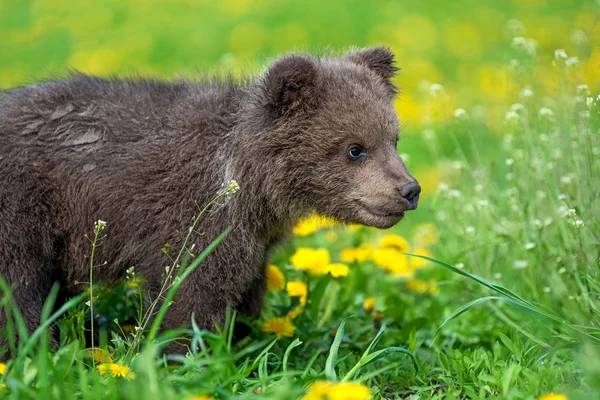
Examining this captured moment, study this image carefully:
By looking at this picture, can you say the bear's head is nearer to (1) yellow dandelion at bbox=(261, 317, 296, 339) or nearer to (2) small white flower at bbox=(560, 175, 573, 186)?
(1) yellow dandelion at bbox=(261, 317, 296, 339)

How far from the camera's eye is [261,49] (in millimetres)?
13812

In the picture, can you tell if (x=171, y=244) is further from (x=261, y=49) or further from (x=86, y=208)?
(x=261, y=49)

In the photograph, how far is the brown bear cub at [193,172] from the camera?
4.74 meters

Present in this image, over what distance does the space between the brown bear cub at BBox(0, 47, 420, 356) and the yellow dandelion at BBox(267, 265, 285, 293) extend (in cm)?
55

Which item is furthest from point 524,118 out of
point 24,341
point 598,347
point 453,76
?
point 453,76

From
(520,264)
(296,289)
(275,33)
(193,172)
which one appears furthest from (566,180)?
(275,33)

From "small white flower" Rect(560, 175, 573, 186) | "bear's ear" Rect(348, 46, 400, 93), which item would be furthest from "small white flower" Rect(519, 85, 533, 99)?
A: "bear's ear" Rect(348, 46, 400, 93)

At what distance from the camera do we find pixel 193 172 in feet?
16.0

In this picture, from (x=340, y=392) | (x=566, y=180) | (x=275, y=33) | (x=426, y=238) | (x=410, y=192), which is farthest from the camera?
(x=275, y=33)

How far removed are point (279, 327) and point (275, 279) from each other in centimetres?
50

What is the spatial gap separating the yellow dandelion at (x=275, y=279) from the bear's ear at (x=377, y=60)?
155cm

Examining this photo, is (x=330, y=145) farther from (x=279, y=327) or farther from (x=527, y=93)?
(x=527, y=93)

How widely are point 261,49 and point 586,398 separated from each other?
1139 centimetres

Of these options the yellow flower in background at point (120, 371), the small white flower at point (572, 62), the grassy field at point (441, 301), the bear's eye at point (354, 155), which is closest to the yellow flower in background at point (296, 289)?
the grassy field at point (441, 301)
